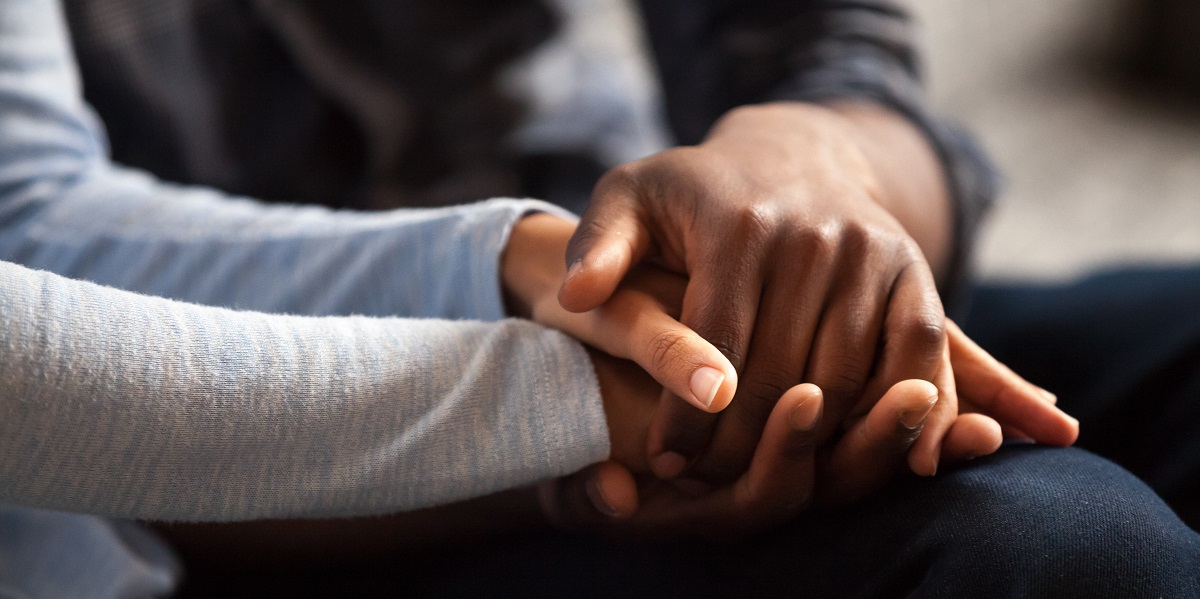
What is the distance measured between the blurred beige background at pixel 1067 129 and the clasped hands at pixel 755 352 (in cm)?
56

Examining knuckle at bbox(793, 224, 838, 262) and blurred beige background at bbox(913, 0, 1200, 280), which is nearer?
knuckle at bbox(793, 224, 838, 262)

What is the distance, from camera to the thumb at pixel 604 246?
30cm

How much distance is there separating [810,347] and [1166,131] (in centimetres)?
96

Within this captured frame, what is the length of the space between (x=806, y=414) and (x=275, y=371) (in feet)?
0.57

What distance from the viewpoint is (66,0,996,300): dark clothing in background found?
22.3 inches

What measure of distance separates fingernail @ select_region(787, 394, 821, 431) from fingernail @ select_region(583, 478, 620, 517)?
0.08m

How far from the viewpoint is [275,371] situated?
11.7 inches

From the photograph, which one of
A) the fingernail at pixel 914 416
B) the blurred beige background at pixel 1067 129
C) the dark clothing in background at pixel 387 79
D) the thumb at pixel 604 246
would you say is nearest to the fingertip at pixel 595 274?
the thumb at pixel 604 246

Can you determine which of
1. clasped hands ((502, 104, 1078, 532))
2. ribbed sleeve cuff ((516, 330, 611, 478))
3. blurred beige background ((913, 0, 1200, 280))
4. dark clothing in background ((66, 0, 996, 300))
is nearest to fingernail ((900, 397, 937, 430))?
clasped hands ((502, 104, 1078, 532))

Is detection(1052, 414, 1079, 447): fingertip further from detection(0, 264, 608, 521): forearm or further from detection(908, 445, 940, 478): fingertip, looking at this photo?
detection(0, 264, 608, 521): forearm

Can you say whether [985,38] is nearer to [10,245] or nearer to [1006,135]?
[1006,135]

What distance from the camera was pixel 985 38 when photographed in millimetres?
1092

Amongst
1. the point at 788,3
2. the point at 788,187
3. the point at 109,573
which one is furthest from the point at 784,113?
the point at 109,573

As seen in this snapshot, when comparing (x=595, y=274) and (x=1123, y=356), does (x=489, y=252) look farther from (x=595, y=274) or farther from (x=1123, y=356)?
(x=1123, y=356)
